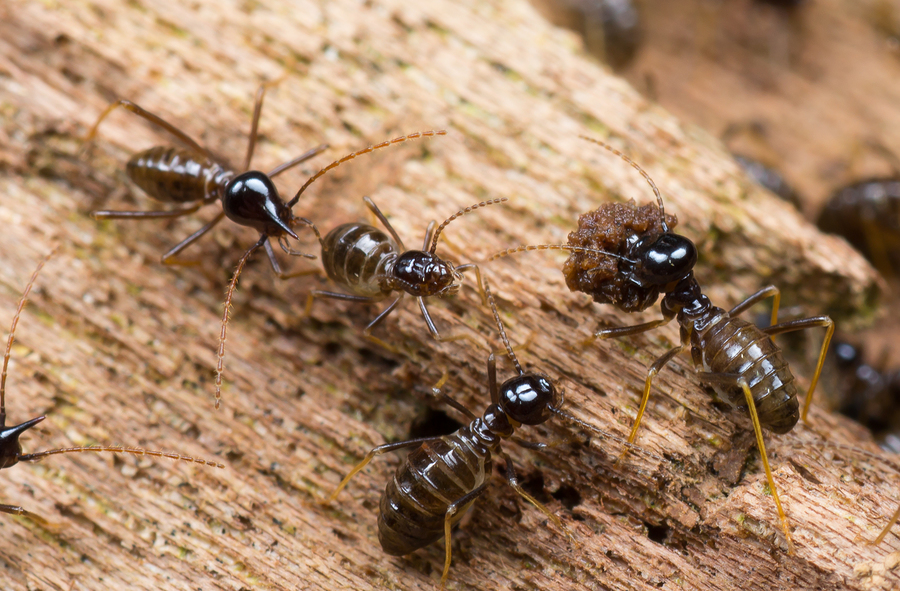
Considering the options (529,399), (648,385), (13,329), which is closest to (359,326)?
(529,399)

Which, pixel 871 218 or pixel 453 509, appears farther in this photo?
pixel 871 218

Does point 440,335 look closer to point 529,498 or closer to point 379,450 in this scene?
point 379,450

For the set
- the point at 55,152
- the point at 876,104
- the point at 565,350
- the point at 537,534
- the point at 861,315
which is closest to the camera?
the point at 537,534

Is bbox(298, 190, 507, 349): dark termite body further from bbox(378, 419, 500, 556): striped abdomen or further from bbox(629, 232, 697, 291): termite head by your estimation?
bbox(629, 232, 697, 291): termite head

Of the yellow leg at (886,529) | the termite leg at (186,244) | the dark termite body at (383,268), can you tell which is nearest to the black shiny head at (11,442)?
the termite leg at (186,244)

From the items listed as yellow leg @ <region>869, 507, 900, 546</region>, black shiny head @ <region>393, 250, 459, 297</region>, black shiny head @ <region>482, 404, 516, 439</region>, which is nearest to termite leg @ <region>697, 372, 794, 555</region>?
yellow leg @ <region>869, 507, 900, 546</region>

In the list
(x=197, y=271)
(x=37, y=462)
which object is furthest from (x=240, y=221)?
(x=37, y=462)

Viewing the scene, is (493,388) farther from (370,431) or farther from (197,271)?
(197,271)
